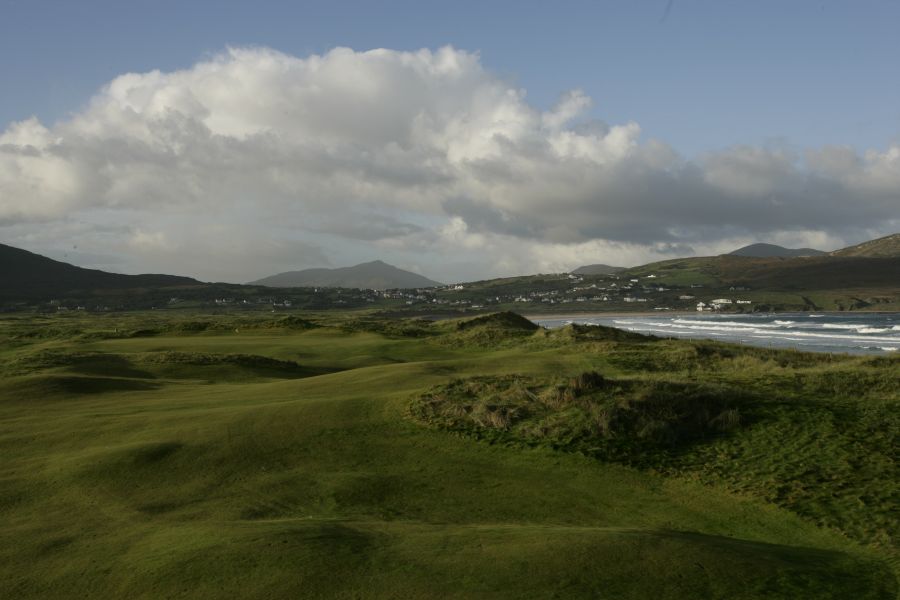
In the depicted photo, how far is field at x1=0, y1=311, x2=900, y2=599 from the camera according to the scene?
11273mm

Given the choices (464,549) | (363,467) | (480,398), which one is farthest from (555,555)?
(480,398)

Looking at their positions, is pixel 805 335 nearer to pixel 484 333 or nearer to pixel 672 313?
pixel 484 333

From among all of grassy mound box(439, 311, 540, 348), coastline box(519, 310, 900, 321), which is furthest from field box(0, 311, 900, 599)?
coastline box(519, 310, 900, 321)

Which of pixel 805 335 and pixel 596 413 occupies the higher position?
pixel 596 413

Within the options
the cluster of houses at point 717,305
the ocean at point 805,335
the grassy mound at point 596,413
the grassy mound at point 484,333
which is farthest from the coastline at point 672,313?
the grassy mound at point 596,413

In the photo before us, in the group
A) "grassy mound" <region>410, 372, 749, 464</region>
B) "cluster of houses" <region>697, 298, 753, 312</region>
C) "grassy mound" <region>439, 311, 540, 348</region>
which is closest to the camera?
"grassy mound" <region>410, 372, 749, 464</region>

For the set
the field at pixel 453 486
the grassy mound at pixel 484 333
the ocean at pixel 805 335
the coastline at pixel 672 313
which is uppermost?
the grassy mound at pixel 484 333

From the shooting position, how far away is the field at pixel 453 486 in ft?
37.0

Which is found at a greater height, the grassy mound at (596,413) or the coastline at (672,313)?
the grassy mound at (596,413)

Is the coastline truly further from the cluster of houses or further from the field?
the field

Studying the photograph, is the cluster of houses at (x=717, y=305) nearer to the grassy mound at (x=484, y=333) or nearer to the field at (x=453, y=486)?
the grassy mound at (x=484, y=333)

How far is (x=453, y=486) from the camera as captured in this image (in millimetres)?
17562

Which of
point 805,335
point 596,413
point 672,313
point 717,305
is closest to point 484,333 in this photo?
point 596,413

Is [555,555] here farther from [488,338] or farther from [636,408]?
[488,338]
